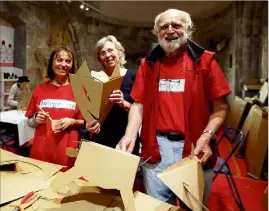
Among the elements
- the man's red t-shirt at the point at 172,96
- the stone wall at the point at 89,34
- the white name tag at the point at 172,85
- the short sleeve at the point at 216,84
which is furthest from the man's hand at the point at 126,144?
the stone wall at the point at 89,34

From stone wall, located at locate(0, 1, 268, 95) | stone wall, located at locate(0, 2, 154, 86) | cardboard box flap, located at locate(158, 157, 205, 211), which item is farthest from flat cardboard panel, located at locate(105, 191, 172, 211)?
stone wall, located at locate(0, 2, 154, 86)

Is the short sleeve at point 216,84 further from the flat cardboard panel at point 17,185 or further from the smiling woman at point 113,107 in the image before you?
the flat cardboard panel at point 17,185

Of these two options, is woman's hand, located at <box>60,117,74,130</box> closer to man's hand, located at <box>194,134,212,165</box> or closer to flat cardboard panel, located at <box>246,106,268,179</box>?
man's hand, located at <box>194,134,212,165</box>

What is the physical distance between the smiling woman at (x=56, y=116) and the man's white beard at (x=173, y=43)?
0.74m

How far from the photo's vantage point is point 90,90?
1176 mm

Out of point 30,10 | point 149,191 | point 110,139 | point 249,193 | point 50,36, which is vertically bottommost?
point 249,193

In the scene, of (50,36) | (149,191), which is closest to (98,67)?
(50,36)

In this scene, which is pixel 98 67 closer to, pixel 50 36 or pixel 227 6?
pixel 50 36

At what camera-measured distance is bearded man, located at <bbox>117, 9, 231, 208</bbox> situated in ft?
4.41

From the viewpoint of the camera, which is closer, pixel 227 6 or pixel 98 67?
pixel 227 6

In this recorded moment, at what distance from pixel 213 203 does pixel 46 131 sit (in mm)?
1544

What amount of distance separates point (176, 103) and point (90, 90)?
429 millimetres

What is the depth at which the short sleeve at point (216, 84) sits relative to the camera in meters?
1.32

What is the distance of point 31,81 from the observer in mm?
5852
